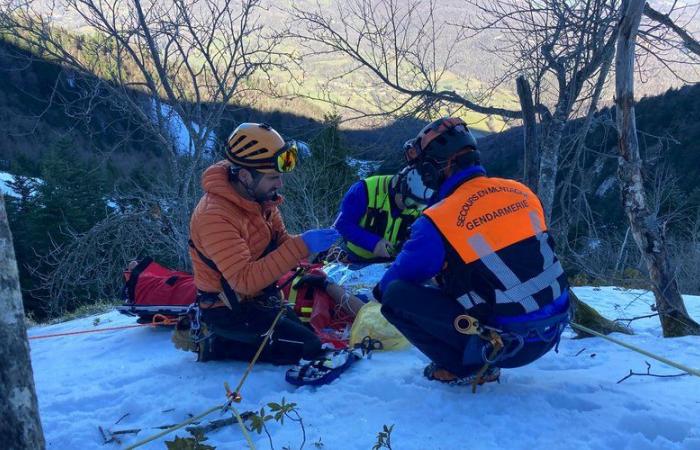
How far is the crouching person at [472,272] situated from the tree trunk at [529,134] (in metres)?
2.00

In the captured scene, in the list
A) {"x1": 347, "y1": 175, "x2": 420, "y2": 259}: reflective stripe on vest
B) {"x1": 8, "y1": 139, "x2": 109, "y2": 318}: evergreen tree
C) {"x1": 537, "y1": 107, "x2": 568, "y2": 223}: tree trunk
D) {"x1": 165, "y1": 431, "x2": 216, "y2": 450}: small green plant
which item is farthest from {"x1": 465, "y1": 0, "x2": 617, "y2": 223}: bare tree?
{"x1": 8, "y1": 139, "x2": 109, "y2": 318}: evergreen tree

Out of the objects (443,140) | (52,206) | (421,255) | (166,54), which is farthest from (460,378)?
(52,206)

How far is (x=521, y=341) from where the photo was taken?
2.86 m

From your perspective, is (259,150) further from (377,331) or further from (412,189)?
(412,189)

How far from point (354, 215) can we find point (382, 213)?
0.26 metres

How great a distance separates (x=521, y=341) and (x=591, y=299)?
3877 mm

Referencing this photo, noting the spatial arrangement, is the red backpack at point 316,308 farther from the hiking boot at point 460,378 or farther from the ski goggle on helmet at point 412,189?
the hiking boot at point 460,378

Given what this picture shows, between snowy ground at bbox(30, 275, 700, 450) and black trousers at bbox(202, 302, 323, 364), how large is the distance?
0.10m

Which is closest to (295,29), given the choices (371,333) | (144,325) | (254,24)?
(254,24)

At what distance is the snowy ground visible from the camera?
2.62 meters

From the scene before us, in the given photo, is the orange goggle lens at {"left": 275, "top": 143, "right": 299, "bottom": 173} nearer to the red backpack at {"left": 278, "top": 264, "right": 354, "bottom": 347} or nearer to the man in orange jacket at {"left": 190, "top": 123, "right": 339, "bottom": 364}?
the man in orange jacket at {"left": 190, "top": 123, "right": 339, "bottom": 364}

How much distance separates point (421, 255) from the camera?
281cm

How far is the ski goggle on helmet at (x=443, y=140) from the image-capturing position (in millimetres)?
2971

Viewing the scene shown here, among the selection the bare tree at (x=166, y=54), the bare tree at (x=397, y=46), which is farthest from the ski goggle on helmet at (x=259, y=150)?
the bare tree at (x=166, y=54)
